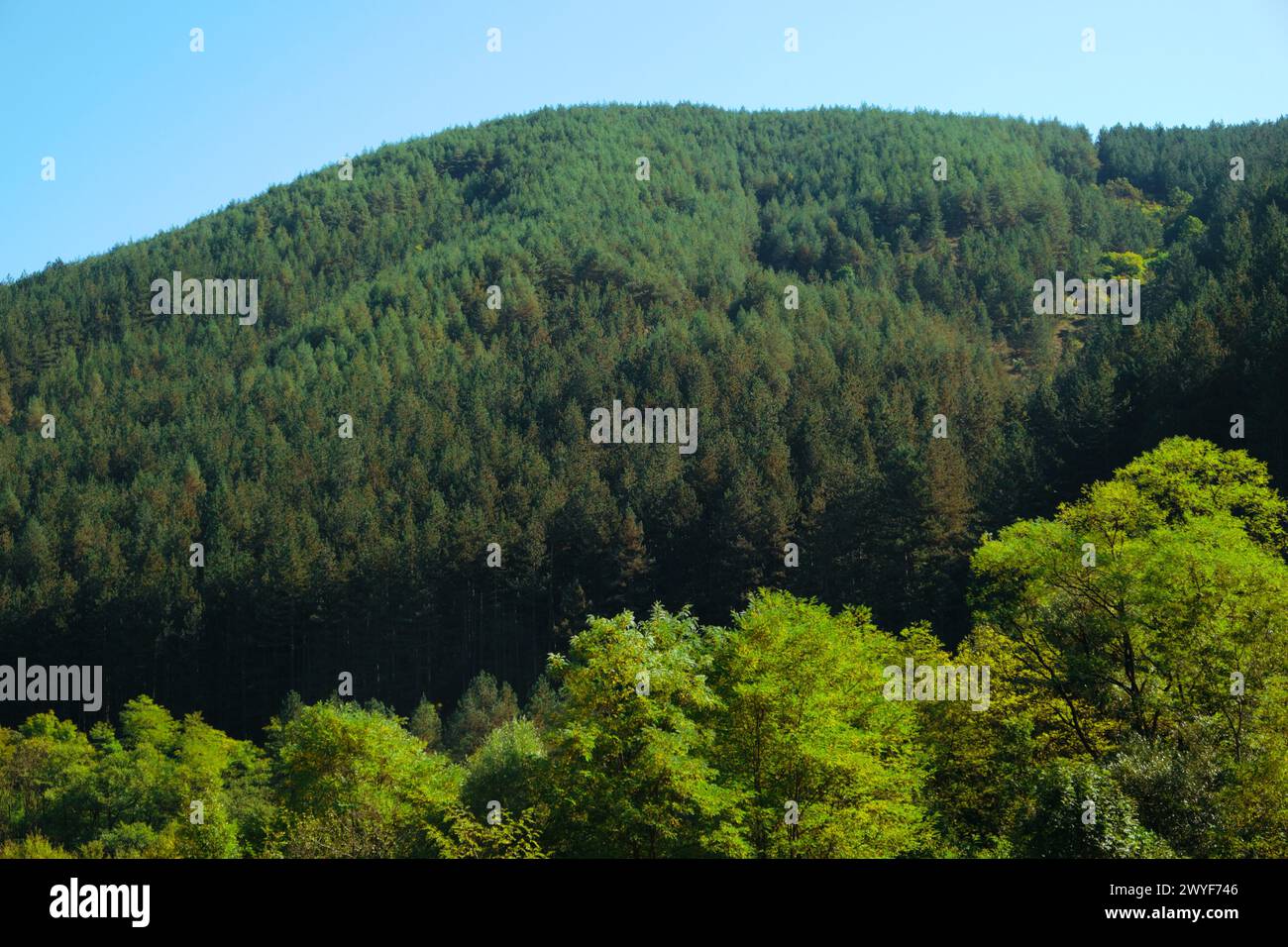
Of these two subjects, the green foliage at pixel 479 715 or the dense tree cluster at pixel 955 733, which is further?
the green foliage at pixel 479 715

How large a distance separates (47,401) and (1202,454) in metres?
188

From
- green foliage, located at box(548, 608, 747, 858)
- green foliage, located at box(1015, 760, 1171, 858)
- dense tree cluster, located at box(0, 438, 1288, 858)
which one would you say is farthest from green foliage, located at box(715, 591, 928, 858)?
green foliage, located at box(1015, 760, 1171, 858)

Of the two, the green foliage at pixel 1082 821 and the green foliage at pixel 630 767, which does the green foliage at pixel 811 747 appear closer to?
the green foliage at pixel 630 767

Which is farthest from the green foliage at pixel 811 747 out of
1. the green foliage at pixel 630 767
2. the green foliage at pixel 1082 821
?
the green foliage at pixel 1082 821

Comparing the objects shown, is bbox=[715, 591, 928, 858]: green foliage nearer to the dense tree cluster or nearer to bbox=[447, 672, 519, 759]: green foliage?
the dense tree cluster

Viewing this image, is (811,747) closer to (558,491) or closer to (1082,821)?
(1082,821)

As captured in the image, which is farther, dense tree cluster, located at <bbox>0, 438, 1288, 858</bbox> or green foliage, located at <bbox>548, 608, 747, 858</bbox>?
green foliage, located at <bbox>548, 608, 747, 858</bbox>

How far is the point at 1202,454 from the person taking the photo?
5362 centimetres

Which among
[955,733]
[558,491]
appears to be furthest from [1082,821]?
[558,491]
